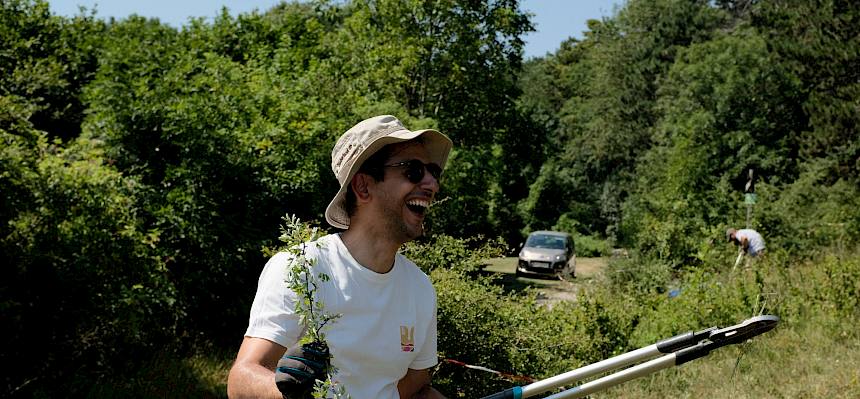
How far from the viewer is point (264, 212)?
10430mm

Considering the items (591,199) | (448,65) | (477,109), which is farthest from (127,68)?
(591,199)

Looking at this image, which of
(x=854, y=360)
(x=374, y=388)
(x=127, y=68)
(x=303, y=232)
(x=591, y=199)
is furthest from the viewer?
(x=591, y=199)

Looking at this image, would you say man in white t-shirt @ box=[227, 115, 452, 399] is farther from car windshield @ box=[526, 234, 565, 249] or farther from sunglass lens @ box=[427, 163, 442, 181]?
car windshield @ box=[526, 234, 565, 249]

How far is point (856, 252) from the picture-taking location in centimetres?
1557

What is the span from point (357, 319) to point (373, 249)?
0.28 metres

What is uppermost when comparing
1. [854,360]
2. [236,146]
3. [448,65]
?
[448,65]

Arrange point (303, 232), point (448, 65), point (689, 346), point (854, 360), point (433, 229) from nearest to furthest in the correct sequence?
point (303, 232) < point (689, 346) < point (854, 360) < point (433, 229) < point (448, 65)

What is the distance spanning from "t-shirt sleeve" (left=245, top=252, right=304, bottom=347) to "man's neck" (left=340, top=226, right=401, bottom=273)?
368 mm

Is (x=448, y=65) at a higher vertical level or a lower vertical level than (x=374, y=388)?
higher

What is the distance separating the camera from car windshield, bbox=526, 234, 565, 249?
78.7ft

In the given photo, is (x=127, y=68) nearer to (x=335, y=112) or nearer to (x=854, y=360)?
(x=335, y=112)

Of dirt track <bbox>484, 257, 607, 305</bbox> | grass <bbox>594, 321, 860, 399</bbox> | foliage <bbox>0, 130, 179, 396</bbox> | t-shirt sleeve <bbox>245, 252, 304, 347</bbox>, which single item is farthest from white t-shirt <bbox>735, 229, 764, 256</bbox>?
t-shirt sleeve <bbox>245, 252, 304, 347</bbox>

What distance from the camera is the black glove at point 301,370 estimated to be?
202 cm

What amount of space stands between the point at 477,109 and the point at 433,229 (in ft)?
41.3
